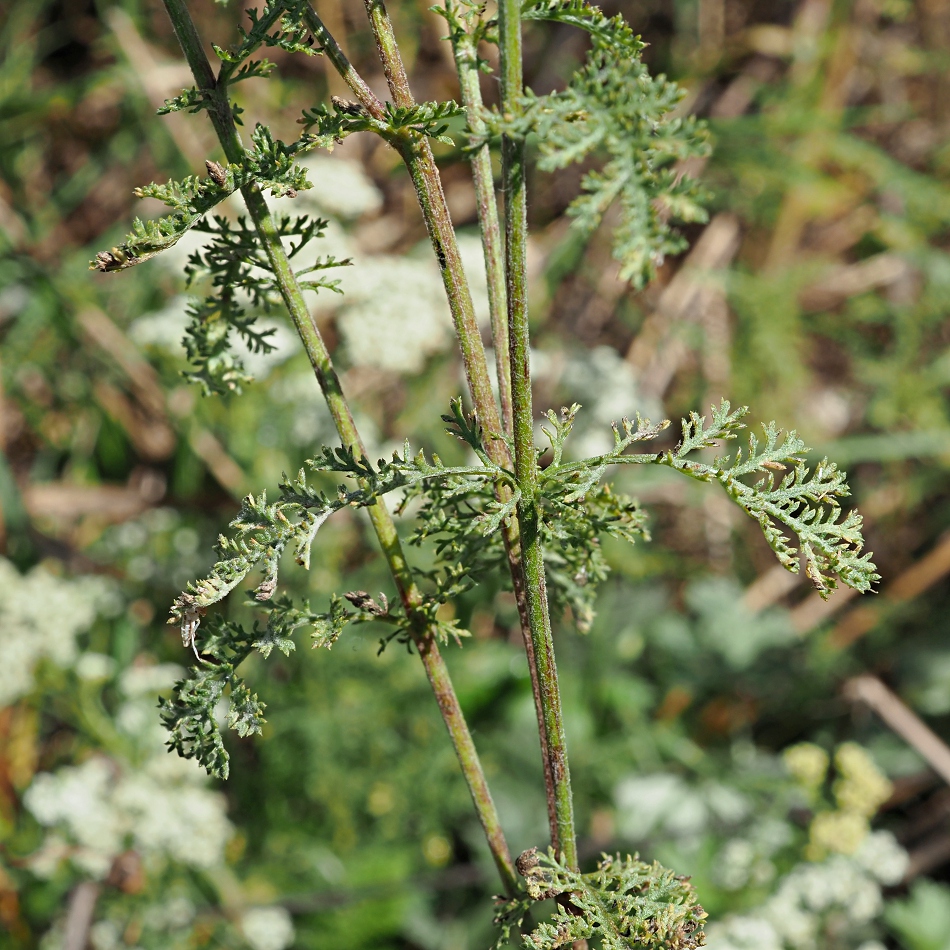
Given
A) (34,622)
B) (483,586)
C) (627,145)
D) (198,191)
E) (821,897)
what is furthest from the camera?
(483,586)

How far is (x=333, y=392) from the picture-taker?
0.94 metres

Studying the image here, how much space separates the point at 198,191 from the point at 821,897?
2.30 meters

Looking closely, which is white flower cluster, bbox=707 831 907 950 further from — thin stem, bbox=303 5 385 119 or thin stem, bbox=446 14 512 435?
thin stem, bbox=303 5 385 119

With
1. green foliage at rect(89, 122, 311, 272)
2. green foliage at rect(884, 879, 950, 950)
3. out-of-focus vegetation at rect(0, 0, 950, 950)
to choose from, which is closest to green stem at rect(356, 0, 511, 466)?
green foliage at rect(89, 122, 311, 272)

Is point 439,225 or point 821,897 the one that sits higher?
point 439,225

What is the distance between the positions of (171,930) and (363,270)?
6.55 feet

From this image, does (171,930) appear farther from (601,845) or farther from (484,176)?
(484,176)

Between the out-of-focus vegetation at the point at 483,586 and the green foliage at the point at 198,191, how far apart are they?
1.25 meters

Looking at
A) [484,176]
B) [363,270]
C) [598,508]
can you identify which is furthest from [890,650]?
[484,176]

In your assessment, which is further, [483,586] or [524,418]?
[483,586]

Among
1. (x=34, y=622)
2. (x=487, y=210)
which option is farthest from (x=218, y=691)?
(x=34, y=622)

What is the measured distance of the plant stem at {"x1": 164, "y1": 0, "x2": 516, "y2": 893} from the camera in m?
0.86

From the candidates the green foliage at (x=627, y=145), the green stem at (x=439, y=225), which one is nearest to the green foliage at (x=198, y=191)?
the green stem at (x=439, y=225)

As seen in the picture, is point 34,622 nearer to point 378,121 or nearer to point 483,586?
point 483,586
